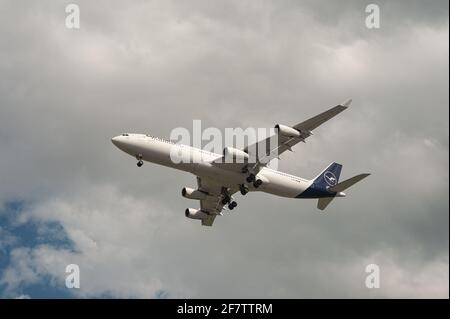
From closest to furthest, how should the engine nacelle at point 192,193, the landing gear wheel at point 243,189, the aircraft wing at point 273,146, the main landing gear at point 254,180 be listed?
the aircraft wing at point 273,146 < the main landing gear at point 254,180 < the landing gear wheel at point 243,189 < the engine nacelle at point 192,193

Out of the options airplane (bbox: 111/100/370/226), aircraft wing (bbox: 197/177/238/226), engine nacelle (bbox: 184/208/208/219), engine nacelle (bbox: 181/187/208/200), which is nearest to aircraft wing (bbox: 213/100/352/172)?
airplane (bbox: 111/100/370/226)

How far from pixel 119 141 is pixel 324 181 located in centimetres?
2645

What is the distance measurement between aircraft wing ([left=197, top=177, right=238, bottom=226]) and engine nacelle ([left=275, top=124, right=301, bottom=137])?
12.2 meters

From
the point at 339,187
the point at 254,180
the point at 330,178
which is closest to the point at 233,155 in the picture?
the point at 254,180

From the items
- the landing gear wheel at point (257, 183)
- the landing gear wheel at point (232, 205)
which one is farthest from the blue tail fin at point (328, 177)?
the landing gear wheel at point (232, 205)

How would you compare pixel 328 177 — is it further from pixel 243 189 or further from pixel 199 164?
pixel 199 164

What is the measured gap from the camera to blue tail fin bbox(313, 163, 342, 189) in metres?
83.4

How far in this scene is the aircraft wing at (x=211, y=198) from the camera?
83000 mm

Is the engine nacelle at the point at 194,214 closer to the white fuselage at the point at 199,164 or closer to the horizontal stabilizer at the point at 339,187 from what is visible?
the white fuselage at the point at 199,164
